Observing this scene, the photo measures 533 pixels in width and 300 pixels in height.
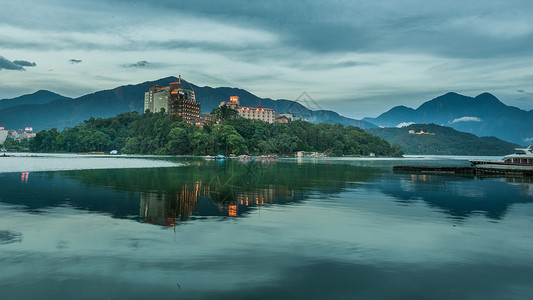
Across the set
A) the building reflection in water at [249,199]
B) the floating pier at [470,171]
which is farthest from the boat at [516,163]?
the building reflection in water at [249,199]

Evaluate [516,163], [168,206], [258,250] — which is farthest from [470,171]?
[258,250]

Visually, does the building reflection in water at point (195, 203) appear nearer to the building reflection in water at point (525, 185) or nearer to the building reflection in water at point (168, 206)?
the building reflection in water at point (168, 206)

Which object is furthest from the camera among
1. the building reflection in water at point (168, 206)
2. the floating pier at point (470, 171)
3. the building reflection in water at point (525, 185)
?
the floating pier at point (470, 171)

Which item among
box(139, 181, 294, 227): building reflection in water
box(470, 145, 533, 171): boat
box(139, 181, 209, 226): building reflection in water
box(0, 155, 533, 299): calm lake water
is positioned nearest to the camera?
box(0, 155, 533, 299): calm lake water

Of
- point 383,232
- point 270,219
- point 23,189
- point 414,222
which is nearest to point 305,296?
point 383,232

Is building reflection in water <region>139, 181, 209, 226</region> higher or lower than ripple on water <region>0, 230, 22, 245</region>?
higher

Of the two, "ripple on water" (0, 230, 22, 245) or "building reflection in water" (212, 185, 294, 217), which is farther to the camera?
"building reflection in water" (212, 185, 294, 217)

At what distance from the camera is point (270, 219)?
21.7m

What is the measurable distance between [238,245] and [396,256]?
21.8 feet

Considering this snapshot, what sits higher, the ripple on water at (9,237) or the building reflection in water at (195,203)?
the building reflection in water at (195,203)

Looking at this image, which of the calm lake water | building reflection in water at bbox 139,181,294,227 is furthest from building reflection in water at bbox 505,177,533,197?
building reflection in water at bbox 139,181,294,227

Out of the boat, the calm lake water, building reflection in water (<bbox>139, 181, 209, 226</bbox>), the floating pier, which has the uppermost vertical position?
the boat

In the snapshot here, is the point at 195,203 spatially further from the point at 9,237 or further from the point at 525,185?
the point at 525,185

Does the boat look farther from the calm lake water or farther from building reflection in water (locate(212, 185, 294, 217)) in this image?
building reflection in water (locate(212, 185, 294, 217))
